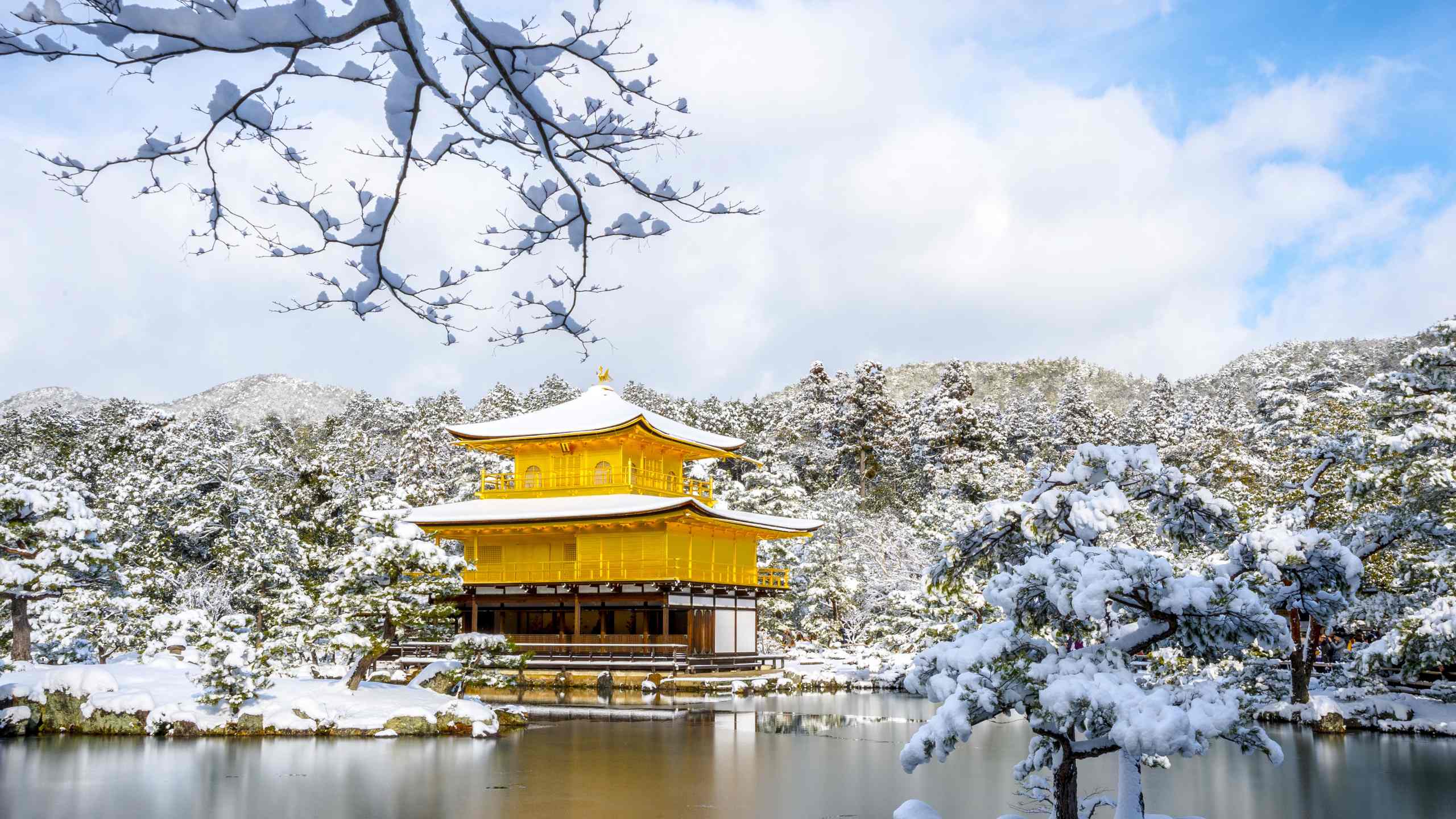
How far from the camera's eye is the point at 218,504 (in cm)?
2914

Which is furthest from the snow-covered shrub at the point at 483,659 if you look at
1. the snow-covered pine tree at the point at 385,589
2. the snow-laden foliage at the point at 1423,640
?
the snow-laden foliage at the point at 1423,640

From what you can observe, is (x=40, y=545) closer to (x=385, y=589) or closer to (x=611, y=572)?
(x=385, y=589)

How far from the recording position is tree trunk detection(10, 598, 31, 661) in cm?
1659

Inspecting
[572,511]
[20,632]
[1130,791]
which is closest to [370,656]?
[20,632]

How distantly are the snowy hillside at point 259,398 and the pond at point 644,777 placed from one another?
121m

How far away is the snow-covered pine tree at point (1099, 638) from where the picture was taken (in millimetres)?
6273

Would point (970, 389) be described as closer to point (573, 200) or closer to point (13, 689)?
point (13, 689)

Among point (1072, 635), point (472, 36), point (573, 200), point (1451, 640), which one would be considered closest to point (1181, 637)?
point (1072, 635)

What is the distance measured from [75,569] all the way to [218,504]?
13344 millimetres

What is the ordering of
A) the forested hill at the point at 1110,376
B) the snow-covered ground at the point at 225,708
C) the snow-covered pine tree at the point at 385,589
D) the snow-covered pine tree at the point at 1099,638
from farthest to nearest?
1. the forested hill at the point at 1110,376
2. the snow-covered pine tree at the point at 385,589
3. the snow-covered ground at the point at 225,708
4. the snow-covered pine tree at the point at 1099,638

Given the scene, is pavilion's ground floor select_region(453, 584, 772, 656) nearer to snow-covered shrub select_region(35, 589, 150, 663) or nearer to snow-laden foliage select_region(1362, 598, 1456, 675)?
snow-covered shrub select_region(35, 589, 150, 663)

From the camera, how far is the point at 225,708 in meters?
14.8

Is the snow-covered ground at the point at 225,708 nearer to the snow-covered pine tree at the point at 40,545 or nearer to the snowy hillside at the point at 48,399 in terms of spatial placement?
the snow-covered pine tree at the point at 40,545

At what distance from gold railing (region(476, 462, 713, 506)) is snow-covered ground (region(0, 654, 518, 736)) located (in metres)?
12.8
